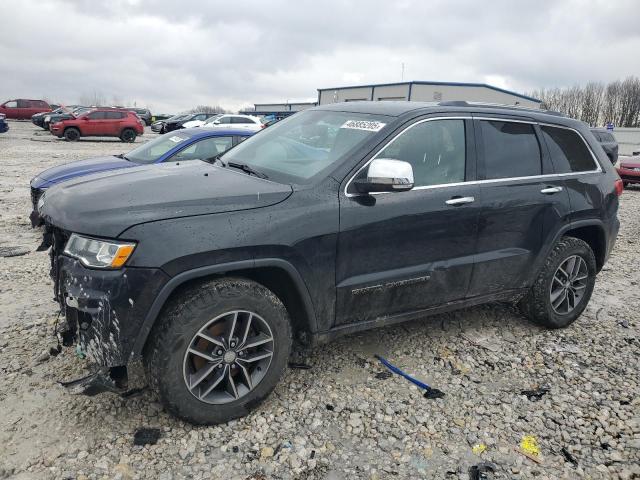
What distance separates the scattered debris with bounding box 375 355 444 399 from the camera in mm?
3348

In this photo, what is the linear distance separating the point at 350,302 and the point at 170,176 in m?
1.41

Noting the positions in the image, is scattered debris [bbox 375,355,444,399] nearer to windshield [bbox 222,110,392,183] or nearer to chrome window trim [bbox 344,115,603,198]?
chrome window trim [bbox 344,115,603,198]

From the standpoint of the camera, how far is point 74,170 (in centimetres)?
657

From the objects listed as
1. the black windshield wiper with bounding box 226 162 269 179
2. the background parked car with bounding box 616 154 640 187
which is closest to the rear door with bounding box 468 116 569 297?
the black windshield wiper with bounding box 226 162 269 179

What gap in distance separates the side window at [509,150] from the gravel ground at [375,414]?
56.7 inches

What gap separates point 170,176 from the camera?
124 inches

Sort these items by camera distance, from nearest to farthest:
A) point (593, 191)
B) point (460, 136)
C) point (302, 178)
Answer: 1. point (302, 178)
2. point (460, 136)
3. point (593, 191)

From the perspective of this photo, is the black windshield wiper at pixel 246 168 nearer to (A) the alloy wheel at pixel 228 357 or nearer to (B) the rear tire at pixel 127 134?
(A) the alloy wheel at pixel 228 357

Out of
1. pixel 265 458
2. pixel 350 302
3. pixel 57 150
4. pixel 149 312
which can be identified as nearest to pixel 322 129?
pixel 350 302

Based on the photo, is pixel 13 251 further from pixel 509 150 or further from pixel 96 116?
pixel 96 116

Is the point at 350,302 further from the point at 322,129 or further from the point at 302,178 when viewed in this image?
the point at 322,129

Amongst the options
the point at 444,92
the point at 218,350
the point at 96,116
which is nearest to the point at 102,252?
the point at 218,350

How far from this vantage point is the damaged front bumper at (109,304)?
8.05 feet

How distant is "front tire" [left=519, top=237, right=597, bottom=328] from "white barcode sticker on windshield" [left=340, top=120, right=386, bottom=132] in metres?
1.98
